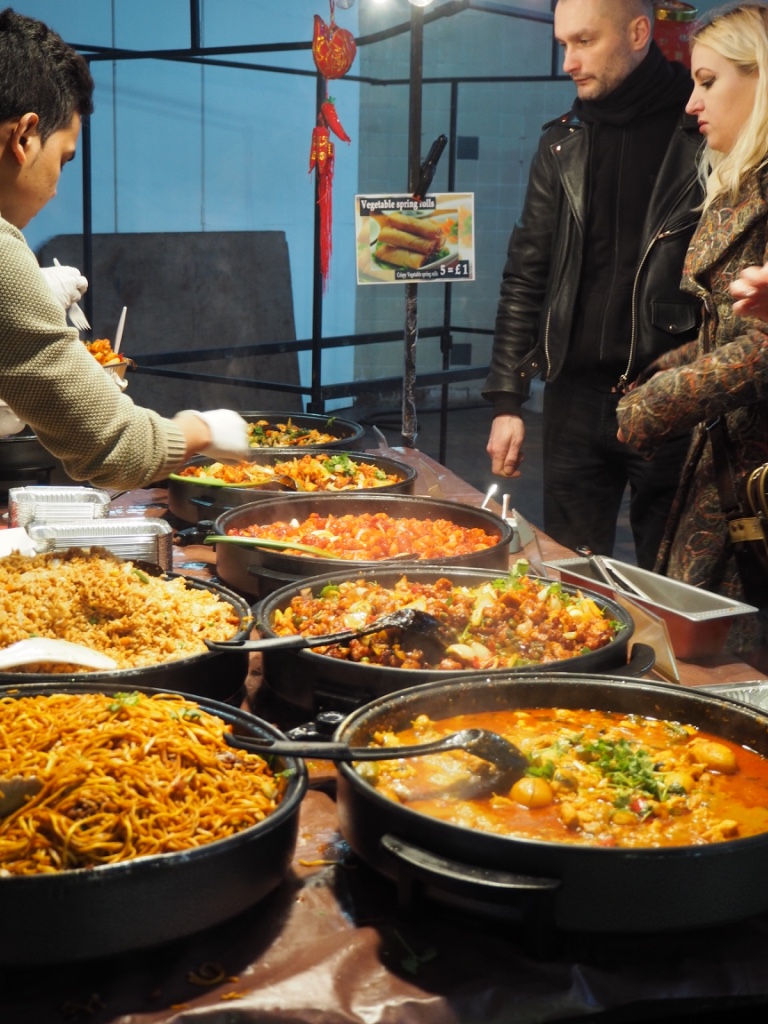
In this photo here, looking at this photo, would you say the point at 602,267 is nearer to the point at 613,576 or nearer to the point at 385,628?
the point at 613,576

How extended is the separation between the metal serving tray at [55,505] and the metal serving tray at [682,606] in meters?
1.12

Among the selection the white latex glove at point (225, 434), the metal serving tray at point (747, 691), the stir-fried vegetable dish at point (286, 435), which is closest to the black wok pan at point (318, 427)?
the stir-fried vegetable dish at point (286, 435)

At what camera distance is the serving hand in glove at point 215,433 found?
220 centimetres

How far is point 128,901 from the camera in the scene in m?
1.12

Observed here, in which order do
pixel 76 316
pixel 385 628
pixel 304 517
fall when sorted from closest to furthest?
pixel 385 628 < pixel 304 517 < pixel 76 316

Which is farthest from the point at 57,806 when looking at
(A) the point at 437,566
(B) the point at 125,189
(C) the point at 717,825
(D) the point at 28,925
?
(B) the point at 125,189

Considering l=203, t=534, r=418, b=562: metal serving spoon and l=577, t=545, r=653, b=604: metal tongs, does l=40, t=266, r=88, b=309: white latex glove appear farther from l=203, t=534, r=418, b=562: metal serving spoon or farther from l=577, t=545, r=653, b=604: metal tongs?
l=577, t=545, r=653, b=604: metal tongs

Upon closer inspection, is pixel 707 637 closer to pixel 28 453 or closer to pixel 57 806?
pixel 57 806

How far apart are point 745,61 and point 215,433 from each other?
1.77 meters

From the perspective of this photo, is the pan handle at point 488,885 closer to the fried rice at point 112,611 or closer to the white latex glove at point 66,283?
the fried rice at point 112,611

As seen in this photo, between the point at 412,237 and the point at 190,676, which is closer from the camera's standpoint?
the point at 190,676

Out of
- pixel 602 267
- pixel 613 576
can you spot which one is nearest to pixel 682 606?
pixel 613 576

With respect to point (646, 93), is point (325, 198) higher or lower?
lower

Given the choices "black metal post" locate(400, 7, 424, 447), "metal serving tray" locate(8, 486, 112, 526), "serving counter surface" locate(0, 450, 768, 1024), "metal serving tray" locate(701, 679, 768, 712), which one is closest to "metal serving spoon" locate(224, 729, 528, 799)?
"serving counter surface" locate(0, 450, 768, 1024)
